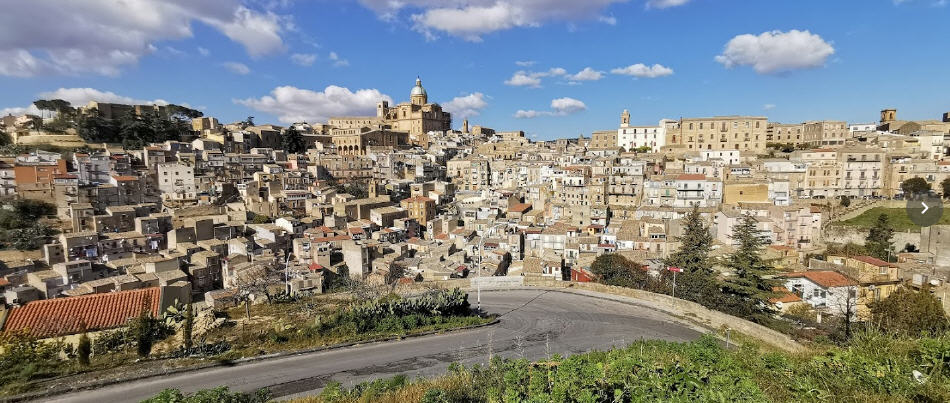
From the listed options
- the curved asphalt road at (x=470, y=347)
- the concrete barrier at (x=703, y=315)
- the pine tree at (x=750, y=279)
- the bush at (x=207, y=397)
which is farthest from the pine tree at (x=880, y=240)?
the bush at (x=207, y=397)

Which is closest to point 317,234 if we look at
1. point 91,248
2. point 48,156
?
point 91,248

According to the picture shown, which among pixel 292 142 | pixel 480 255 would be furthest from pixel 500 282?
pixel 292 142

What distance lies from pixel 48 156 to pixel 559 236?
4365cm

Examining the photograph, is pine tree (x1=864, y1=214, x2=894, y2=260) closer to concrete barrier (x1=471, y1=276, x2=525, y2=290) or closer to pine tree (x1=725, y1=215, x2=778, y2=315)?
pine tree (x1=725, y1=215, x2=778, y2=315)

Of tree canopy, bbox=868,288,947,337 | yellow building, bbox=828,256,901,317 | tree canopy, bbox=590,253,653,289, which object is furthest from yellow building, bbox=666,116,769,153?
tree canopy, bbox=868,288,947,337

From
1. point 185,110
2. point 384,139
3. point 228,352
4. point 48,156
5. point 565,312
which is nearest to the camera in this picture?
point 228,352

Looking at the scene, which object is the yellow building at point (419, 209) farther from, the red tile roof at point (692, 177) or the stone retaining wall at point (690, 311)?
the red tile roof at point (692, 177)

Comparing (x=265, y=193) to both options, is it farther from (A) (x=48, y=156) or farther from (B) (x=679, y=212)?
(B) (x=679, y=212)

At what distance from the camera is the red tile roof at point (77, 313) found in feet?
31.1

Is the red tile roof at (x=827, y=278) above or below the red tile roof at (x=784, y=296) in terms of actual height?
above

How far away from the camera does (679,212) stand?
33.2 m

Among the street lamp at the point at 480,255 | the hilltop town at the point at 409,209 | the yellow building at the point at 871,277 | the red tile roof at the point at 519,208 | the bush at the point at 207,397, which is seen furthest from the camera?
the red tile roof at the point at 519,208

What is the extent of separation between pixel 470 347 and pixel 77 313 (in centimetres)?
970

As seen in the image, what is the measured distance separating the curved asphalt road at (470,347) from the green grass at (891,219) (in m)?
30.1
